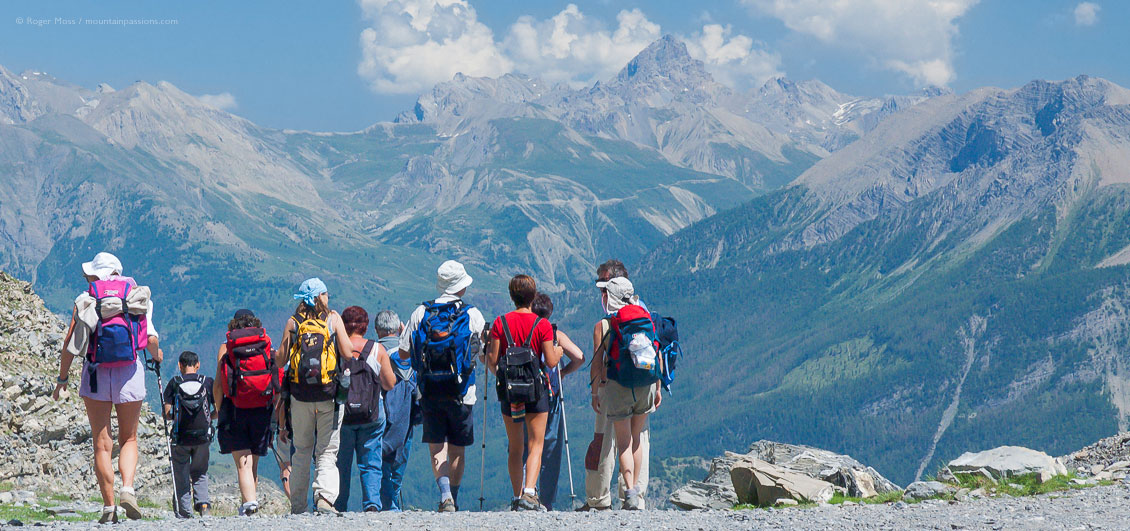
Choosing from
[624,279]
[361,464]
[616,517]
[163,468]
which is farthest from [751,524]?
[163,468]

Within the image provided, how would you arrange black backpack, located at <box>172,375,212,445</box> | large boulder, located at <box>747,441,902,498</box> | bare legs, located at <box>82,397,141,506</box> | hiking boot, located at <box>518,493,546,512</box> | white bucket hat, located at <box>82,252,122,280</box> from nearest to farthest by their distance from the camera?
bare legs, located at <box>82,397,141,506</box>, white bucket hat, located at <box>82,252,122,280</box>, hiking boot, located at <box>518,493,546,512</box>, large boulder, located at <box>747,441,902,498</box>, black backpack, located at <box>172,375,212,445</box>

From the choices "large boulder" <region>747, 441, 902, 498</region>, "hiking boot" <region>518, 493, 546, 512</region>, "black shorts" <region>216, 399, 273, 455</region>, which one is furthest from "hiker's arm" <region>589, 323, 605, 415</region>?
"black shorts" <region>216, 399, 273, 455</region>

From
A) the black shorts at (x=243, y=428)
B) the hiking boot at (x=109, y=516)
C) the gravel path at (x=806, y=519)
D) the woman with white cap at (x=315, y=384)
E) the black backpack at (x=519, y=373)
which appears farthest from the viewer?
the black shorts at (x=243, y=428)

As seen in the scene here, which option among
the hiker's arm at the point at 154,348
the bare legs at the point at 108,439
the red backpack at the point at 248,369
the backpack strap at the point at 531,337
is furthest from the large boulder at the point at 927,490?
the bare legs at the point at 108,439

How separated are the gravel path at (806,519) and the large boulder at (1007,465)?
1621 millimetres

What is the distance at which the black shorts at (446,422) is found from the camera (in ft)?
51.5

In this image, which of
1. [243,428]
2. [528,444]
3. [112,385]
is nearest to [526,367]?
Answer: [528,444]

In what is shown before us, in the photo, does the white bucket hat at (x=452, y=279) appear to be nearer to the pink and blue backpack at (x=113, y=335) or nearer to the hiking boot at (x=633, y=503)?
the hiking boot at (x=633, y=503)

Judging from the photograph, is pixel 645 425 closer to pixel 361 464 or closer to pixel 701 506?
pixel 701 506

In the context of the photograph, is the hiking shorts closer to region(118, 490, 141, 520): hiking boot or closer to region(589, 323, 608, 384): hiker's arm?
region(118, 490, 141, 520): hiking boot

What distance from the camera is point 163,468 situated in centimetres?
2902

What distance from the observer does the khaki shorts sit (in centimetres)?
1537

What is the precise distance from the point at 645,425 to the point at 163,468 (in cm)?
1815

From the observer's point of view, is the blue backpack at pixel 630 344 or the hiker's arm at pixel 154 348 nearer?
the hiker's arm at pixel 154 348
